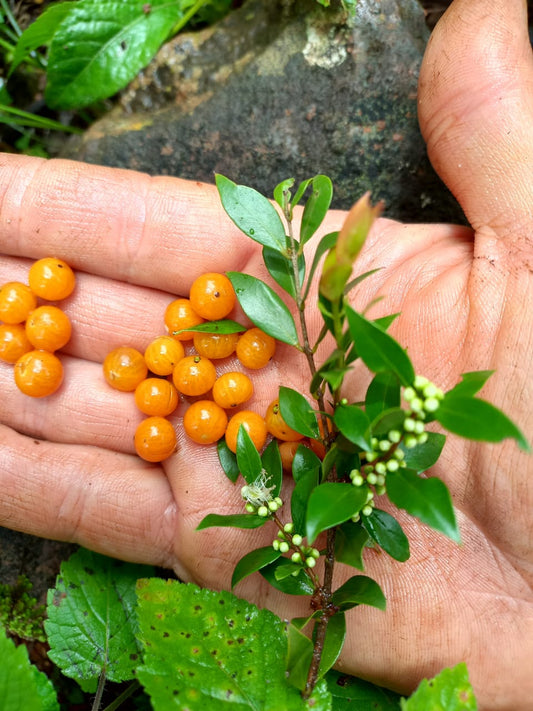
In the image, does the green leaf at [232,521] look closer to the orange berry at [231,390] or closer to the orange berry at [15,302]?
the orange berry at [231,390]

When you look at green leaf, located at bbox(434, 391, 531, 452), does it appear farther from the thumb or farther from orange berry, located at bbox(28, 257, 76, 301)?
orange berry, located at bbox(28, 257, 76, 301)

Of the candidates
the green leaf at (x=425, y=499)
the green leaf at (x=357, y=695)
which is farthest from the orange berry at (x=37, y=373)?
the green leaf at (x=357, y=695)

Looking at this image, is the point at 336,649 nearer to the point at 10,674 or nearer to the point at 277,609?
the point at 277,609

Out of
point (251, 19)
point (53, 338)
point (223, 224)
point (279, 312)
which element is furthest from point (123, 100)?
point (279, 312)

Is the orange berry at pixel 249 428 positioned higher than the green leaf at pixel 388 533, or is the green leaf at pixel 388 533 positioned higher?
the green leaf at pixel 388 533

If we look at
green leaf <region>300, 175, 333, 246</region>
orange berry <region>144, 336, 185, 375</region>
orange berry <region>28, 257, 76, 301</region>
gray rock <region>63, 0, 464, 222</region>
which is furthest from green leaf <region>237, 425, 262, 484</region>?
gray rock <region>63, 0, 464, 222</region>
